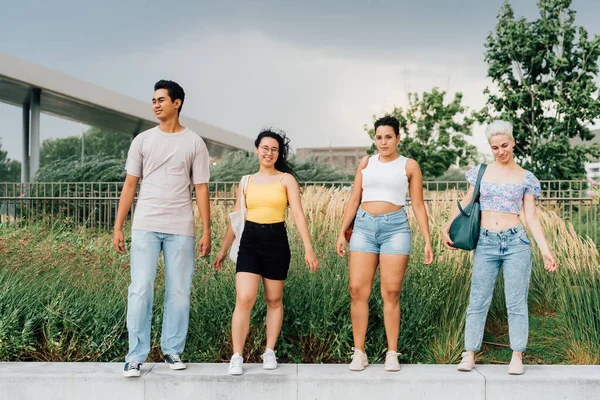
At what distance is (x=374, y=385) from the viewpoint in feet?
14.4

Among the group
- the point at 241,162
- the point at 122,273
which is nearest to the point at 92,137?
the point at 241,162

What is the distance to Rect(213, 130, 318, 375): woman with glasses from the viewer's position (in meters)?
4.41

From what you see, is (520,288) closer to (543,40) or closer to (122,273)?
(122,273)

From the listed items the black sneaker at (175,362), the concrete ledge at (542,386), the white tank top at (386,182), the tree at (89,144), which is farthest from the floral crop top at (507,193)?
the tree at (89,144)

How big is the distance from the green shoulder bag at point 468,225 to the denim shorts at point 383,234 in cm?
35

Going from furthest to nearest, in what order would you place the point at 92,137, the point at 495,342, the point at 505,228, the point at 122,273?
the point at 92,137
the point at 122,273
the point at 495,342
the point at 505,228

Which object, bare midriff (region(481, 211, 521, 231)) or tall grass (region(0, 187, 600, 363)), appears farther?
tall grass (region(0, 187, 600, 363))

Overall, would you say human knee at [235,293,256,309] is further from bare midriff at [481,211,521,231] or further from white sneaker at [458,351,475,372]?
bare midriff at [481,211,521,231]

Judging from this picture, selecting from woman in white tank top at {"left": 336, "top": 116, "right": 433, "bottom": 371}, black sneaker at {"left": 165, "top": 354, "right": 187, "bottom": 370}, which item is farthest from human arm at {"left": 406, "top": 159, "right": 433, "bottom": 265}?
black sneaker at {"left": 165, "top": 354, "right": 187, "bottom": 370}

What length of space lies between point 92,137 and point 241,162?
58.7 meters

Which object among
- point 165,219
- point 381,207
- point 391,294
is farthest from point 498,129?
point 165,219

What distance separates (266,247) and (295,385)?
97 centimetres

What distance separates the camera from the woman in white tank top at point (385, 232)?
14.5 feet

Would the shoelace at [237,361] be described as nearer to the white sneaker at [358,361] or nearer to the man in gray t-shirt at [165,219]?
the man in gray t-shirt at [165,219]
